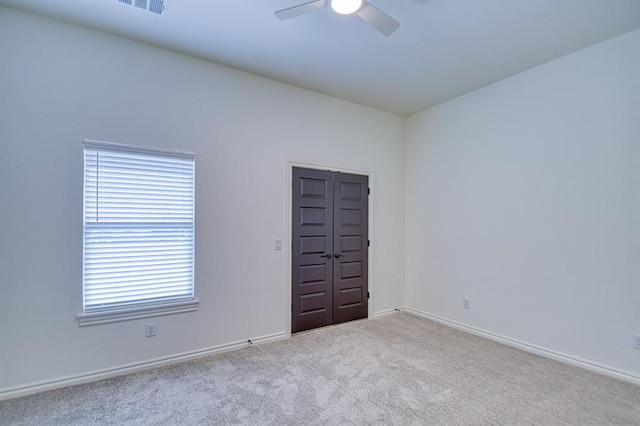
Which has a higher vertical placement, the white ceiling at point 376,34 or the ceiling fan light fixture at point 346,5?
the white ceiling at point 376,34

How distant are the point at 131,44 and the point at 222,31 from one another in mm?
904

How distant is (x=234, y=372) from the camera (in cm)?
278

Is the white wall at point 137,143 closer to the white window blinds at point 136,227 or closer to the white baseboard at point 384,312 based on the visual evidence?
the white window blinds at point 136,227

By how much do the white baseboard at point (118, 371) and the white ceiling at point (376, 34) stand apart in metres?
3.00

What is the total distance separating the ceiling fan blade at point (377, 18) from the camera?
1.99m

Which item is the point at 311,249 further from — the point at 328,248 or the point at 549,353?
the point at 549,353

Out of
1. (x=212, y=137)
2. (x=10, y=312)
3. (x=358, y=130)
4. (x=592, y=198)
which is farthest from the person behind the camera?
(x=358, y=130)

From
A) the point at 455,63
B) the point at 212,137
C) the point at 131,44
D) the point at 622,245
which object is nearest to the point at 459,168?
the point at 455,63

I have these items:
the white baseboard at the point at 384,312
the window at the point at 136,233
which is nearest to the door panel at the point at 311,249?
the white baseboard at the point at 384,312

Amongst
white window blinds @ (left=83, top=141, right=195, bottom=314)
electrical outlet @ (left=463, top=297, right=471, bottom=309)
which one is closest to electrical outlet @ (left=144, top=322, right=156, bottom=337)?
white window blinds @ (left=83, top=141, right=195, bottom=314)

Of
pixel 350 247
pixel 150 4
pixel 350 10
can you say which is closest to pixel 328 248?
pixel 350 247

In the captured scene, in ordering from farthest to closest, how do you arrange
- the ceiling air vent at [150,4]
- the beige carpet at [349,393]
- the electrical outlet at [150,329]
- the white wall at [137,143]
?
the electrical outlet at [150,329], the white wall at [137,143], the ceiling air vent at [150,4], the beige carpet at [349,393]

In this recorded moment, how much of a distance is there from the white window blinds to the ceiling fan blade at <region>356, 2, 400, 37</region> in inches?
80.9

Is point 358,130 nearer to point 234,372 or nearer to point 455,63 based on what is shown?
point 455,63
